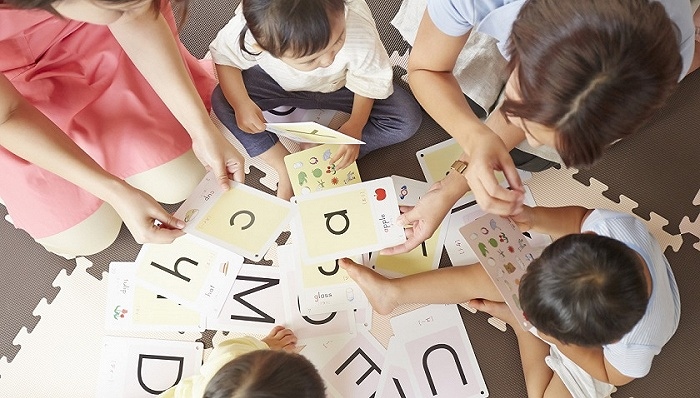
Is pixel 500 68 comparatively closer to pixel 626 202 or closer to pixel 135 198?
pixel 626 202

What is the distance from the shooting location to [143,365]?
1.29 metres

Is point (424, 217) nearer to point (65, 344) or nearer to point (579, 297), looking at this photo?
point (579, 297)

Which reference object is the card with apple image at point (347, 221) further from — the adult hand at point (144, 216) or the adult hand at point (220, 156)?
the adult hand at point (144, 216)

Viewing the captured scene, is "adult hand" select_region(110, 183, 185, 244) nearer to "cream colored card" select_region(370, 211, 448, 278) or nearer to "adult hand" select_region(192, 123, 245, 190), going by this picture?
"adult hand" select_region(192, 123, 245, 190)

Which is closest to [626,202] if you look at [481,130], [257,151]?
[481,130]

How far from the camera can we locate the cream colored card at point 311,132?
1173mm

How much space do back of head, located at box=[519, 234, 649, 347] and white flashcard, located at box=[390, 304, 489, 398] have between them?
319 millimetres

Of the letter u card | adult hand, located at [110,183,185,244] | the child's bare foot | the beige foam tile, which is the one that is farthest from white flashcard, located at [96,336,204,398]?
the letter u card

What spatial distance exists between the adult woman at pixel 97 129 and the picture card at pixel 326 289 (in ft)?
0.88

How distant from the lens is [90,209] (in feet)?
4.09

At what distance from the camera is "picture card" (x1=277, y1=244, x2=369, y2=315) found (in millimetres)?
1307

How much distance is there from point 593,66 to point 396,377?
78 cm

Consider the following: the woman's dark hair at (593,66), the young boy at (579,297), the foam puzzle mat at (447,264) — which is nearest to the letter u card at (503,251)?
the young boy at (579,297)

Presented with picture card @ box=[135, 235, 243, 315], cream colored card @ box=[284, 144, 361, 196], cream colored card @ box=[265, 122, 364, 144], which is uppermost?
cream colored card @ box=[265, 122, 364, 144]
